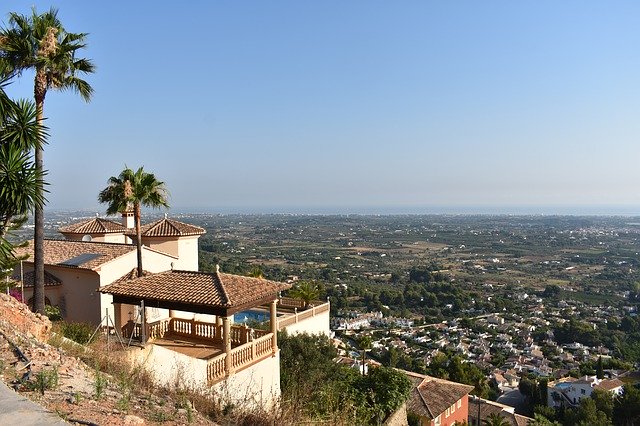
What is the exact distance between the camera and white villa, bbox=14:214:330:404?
34.8 feet

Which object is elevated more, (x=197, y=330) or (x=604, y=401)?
(x=197, y=330)

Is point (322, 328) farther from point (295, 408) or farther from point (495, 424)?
point (295, 408)

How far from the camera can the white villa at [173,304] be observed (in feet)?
34.8

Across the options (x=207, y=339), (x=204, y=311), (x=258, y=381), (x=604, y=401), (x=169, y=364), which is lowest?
(x=604, y=401)

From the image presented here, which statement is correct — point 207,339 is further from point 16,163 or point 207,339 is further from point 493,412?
point 493,412

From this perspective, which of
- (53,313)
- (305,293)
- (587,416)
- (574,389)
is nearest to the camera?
(53,313)

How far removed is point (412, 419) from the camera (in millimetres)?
22438

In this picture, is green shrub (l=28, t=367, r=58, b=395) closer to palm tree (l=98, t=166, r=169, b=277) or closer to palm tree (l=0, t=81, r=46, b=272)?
palm tree (l=0, t=81, r=46, b=272)

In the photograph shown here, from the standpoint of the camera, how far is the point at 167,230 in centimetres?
2097

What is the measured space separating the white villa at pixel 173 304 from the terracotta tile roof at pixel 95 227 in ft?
0.20

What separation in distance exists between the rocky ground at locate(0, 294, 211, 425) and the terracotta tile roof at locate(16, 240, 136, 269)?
9.10 meters

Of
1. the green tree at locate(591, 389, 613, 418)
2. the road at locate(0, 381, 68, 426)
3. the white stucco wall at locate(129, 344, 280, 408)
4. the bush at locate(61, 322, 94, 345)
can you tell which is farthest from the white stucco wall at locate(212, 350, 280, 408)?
the green tree at locate(591, 389, 613, 418)

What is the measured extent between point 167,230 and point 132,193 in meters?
4.35

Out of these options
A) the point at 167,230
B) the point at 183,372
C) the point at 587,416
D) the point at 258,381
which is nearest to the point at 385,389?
the point at 258,381
